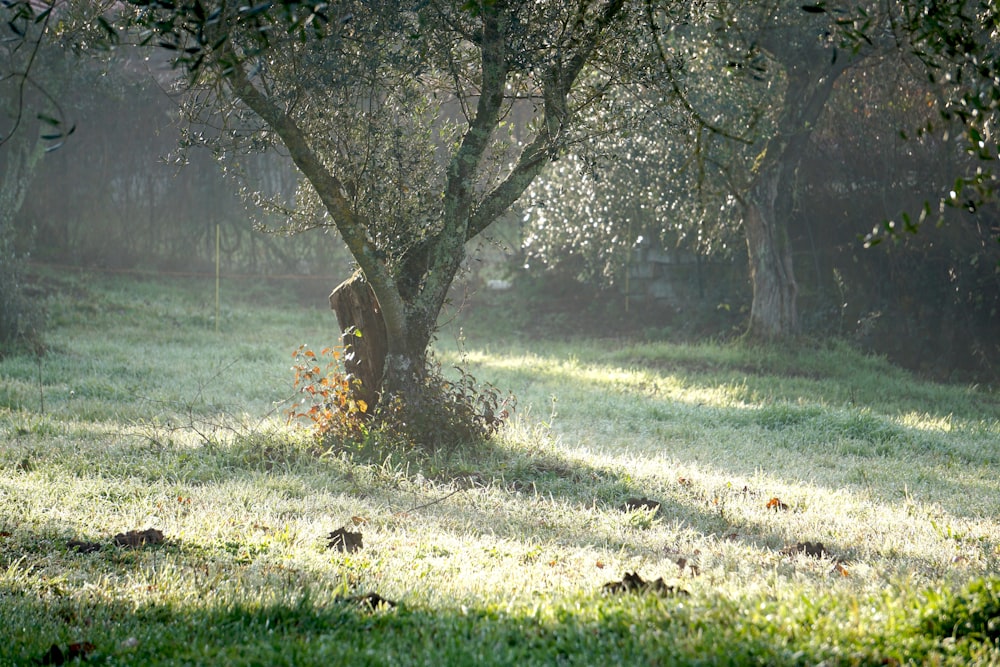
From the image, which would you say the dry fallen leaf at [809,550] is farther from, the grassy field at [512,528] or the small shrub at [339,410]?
the small shrub at [339,410]

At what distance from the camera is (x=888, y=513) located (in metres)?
6.85

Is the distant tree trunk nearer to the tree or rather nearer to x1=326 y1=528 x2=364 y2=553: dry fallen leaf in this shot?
the tree

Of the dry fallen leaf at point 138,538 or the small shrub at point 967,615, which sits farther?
the dry fallen leaf at point 138,538

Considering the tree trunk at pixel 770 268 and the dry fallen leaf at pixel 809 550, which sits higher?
the tree trunk at pixel 770 268

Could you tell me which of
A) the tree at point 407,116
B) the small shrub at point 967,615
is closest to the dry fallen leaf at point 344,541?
the tree at point 407,116

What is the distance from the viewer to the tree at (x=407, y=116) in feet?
24.2

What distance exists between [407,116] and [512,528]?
164 inches

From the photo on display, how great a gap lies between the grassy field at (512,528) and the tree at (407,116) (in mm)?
1603

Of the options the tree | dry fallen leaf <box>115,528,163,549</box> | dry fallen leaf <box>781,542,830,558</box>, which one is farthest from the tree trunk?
dry fallen leaf <box>115,528,163,549</box>

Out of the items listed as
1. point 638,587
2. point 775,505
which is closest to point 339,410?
point 775,505

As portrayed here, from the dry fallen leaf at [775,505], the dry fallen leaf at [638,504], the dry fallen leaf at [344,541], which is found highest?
the dry fallen leaf at [775,505]

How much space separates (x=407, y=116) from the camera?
8.54 m

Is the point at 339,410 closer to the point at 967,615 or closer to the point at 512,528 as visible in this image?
the point at 512,528

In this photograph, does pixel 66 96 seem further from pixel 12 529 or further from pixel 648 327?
pixel 12 529
